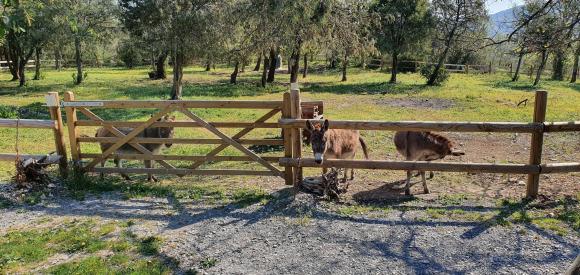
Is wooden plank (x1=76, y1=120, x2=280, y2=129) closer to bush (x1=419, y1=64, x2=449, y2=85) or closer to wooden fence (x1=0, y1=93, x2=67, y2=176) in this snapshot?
wooden fence (x1=0, y1=93, x2=67, y2=176)

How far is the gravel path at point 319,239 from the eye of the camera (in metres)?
5.62

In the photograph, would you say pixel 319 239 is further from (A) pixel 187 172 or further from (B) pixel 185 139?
(B) pixel 185 139

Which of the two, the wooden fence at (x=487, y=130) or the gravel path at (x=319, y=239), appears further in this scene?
the wooden fence at (x=487, y=130)

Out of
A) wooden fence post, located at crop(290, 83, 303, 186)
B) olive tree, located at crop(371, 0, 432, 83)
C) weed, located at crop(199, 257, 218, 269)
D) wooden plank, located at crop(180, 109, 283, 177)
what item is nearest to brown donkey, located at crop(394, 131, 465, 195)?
wooden fence post, located at crop(290, 83, 303, 186)

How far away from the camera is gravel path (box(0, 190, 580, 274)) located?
5.62 m

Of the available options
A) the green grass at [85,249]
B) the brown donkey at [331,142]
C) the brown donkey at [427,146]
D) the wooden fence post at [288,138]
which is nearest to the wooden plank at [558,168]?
the brown donkey at [427,146]

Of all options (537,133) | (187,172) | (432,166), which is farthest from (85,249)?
(537,133)

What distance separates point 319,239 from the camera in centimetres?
641

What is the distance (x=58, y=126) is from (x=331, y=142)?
18.4ft

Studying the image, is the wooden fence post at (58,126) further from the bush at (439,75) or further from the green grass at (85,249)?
the bush at (439,75)

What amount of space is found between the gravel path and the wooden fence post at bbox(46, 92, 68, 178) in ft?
4.64

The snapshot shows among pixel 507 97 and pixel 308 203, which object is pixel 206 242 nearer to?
pixel 308 203

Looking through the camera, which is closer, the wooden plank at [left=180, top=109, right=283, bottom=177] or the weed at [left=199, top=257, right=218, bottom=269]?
the weed at [left=199, top=257, right=218, bottom=269]

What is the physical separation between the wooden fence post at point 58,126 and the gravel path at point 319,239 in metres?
1.41
